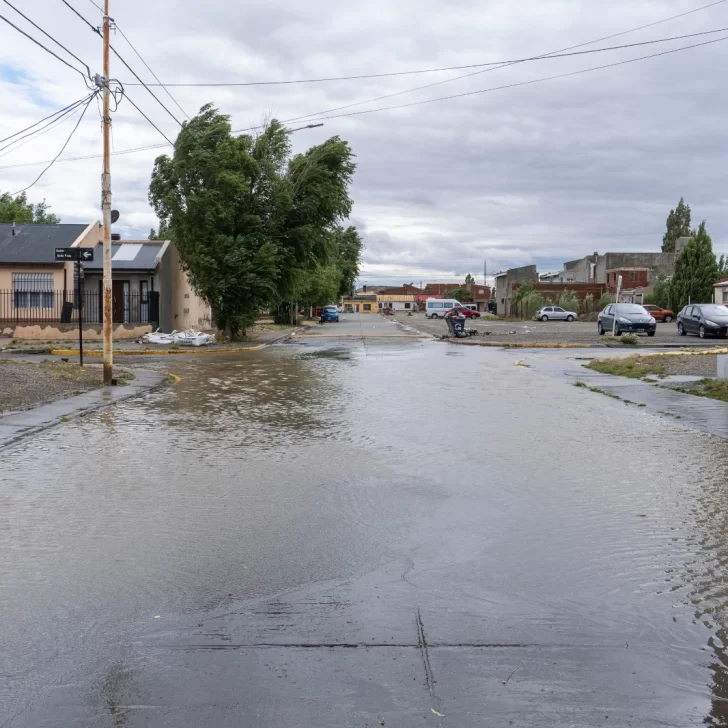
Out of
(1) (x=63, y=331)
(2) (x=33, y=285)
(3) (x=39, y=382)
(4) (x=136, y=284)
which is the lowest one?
(3) (x=39, y=382)

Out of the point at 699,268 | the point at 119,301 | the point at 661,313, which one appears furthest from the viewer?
the point at 661,313

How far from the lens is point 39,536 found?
6547 millimetres

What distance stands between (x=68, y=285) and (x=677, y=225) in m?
90.5

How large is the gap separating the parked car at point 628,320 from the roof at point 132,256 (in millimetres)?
22881

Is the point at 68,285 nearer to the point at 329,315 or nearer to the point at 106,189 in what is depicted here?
the point at 106,189

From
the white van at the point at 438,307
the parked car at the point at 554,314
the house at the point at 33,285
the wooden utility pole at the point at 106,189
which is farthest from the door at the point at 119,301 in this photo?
the white van at the point at 438,307

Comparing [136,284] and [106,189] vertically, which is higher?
[106,189]

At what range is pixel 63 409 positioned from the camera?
14.5m

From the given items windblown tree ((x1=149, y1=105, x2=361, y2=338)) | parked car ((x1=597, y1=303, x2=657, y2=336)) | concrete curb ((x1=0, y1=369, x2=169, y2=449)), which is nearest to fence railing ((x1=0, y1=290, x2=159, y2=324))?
windblown tree ((x1=149, y1=105, x2=361, y2=338))

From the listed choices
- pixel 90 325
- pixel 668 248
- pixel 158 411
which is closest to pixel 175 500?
pixel 158 411

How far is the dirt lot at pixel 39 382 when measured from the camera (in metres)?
15.4

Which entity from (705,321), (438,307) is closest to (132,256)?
(705,321)

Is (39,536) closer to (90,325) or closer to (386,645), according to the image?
(386,645)

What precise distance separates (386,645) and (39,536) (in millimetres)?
3337
